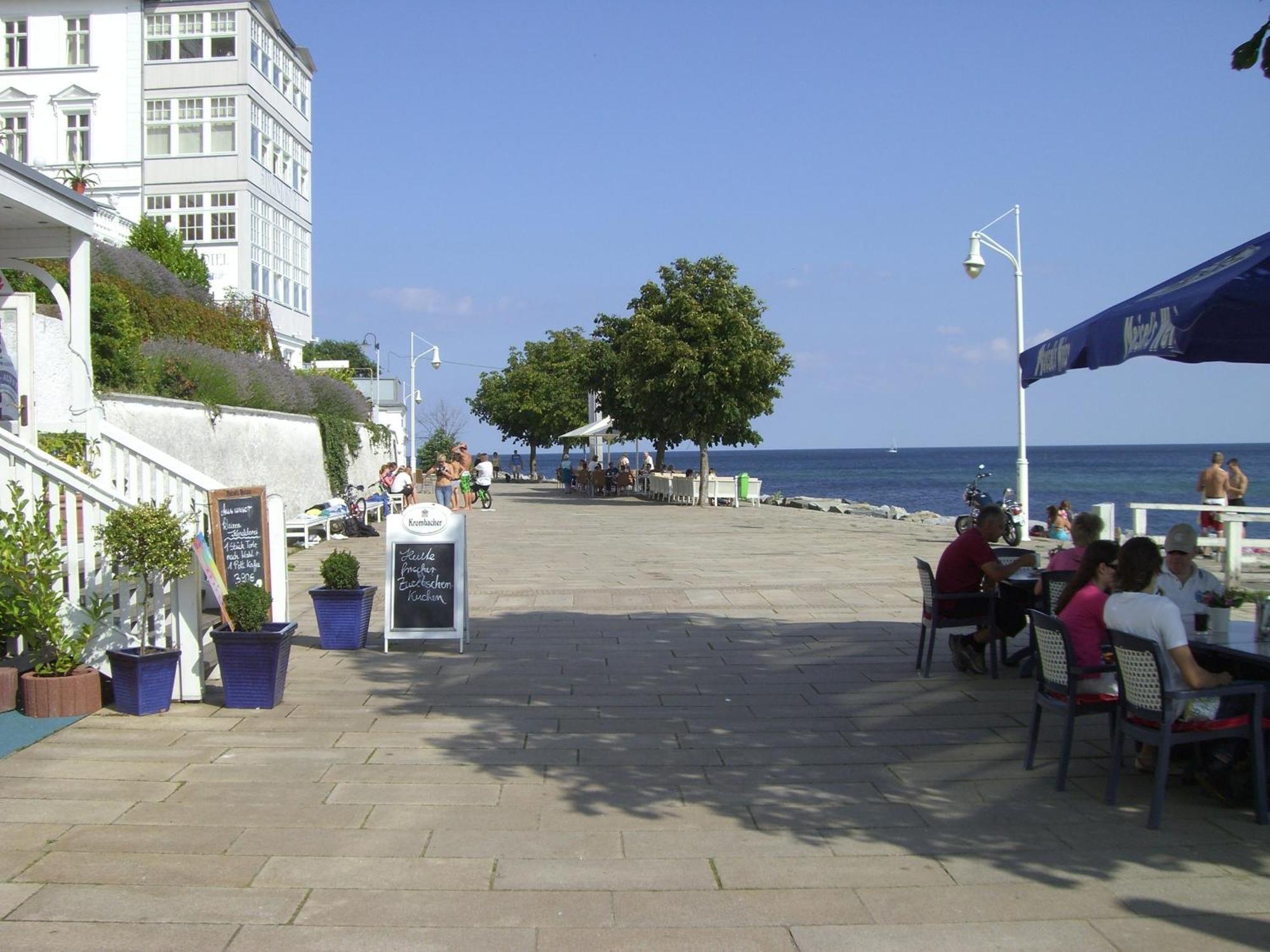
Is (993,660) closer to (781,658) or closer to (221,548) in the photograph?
(781,658)

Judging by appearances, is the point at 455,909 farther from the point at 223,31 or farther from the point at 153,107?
the point at 153,107

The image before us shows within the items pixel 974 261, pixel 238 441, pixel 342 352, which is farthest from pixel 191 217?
pixel 342 352

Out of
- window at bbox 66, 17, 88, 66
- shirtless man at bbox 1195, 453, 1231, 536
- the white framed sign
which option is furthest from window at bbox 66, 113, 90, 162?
shirtless man at bbox 1195, 453, 1231, 536

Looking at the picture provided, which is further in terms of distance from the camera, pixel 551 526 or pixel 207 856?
pixel 551 526

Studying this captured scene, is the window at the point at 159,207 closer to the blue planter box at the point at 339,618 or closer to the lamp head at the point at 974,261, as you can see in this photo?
the lamp head at the point at 974,261

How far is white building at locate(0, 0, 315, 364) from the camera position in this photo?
34.4 metres

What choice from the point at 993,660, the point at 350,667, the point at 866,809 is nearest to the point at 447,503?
the point at 350,667

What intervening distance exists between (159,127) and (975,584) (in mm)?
34064

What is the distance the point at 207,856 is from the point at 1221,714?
4.58m

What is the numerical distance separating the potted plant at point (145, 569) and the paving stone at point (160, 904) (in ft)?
8.61

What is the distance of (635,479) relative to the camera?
42094 millimetres

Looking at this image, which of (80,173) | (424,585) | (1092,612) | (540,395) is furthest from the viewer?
(540,395)

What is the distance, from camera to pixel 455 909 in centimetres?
414

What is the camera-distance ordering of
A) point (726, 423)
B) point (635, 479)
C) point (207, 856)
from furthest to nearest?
point (635, 479) < point (726, 423) < point (207, 856)
